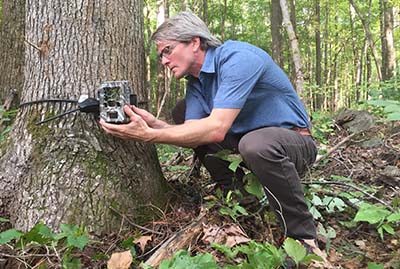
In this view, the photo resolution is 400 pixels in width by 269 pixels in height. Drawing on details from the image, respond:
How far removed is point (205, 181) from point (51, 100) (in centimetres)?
142

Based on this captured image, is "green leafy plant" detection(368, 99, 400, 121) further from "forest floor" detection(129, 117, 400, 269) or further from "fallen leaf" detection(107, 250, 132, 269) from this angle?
"fallen leaf" detection(107, 250, 132, 269)

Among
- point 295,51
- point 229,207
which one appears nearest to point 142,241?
point 229,207

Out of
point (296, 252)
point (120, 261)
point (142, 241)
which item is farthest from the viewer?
point (142, 241)

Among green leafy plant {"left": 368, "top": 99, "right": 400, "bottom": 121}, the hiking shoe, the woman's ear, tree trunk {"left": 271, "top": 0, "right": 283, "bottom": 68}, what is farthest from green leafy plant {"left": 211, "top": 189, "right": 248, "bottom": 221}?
tree trunk {"left": 271, "top": 0, "right": 283, "bottom": 68}

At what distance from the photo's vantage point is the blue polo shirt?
97.6 inches

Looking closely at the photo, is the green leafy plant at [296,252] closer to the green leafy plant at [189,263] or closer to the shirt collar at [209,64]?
the green leafy plant at [189,263]

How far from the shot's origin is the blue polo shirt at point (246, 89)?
2.48 metres

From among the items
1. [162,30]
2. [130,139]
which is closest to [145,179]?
[130,139]

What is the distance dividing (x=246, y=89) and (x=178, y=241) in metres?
0.96

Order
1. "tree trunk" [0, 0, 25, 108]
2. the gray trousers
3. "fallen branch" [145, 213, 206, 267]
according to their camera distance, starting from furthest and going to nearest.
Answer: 1. "tree trunk" [0, 0, 25, 108]
2. the gray trousers
3. "fallen branch" [145, 213, 206, 267]

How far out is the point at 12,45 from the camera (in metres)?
4.92

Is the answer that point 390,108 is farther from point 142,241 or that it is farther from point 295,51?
point 295,51

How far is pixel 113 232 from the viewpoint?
8.14ft

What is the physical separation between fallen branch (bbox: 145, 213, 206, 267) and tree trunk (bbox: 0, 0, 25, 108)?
3284 mm
